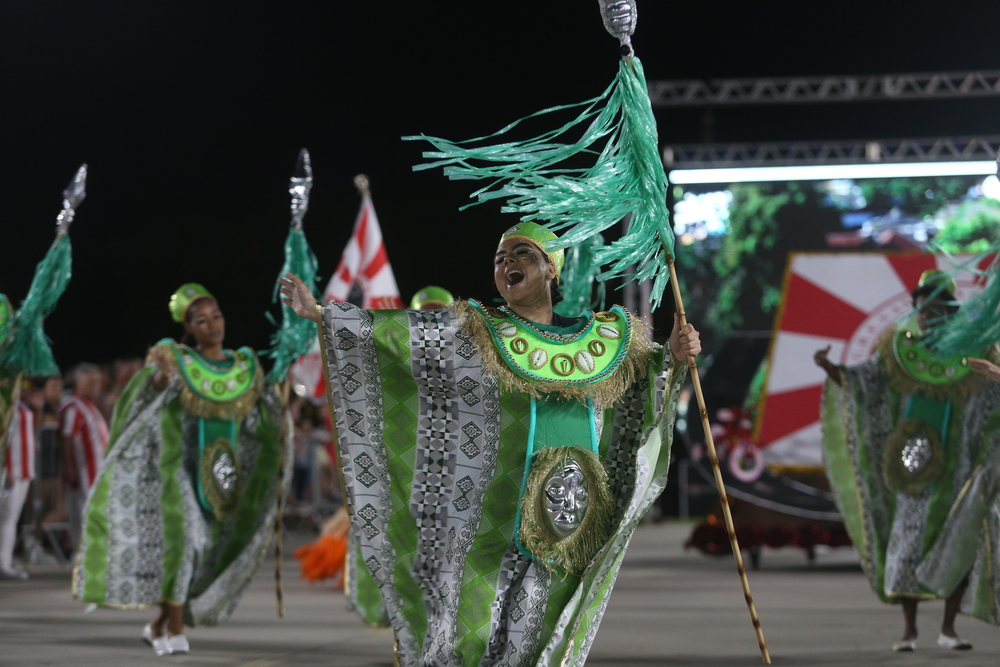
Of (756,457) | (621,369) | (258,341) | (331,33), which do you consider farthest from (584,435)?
(258,341)

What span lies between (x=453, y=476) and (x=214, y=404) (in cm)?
241

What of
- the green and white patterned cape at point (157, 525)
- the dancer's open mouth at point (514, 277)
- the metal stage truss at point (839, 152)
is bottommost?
the green and white patterned cape at point (157, 525)

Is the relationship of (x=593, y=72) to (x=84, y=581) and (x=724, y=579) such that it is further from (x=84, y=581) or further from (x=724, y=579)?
(x=84, y=581)

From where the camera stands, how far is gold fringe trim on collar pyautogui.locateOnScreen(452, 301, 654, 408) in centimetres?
361

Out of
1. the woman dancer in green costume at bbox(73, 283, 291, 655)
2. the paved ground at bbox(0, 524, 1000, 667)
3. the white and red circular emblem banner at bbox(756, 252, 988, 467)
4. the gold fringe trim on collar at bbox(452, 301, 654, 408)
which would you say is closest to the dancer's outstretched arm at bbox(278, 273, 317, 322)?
the gold fringe trim on collar at bbox(452, 301, 654, 408)

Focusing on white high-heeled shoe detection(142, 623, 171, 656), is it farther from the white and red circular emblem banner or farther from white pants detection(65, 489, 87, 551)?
the white and red circular emblem banner

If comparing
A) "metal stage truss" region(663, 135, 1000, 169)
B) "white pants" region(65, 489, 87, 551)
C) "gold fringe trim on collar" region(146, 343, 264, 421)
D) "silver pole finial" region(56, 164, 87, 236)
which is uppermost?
"metal stage truss" region(663, 135, 1000, 169)

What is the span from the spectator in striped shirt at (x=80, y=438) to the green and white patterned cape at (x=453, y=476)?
629 centimetres

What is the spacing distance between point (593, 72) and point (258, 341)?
5.95 metres

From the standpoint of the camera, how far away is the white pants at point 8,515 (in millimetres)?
9016

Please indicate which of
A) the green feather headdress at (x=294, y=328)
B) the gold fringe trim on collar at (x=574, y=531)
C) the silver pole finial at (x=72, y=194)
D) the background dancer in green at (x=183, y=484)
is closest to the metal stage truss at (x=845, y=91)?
the green feather headdress at (x=294, y=328)

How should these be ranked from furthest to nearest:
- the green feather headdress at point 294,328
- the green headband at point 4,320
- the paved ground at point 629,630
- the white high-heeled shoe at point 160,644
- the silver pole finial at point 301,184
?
1. the green headband at point 4,320
2. the green feather headdress at point 294,328
3. the silver pole finial at point 301,184
4. the white high-heeled shoe at point 160,644
5. the paved ground at point 629,630

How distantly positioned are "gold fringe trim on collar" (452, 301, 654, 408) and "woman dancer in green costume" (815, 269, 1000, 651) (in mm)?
2042

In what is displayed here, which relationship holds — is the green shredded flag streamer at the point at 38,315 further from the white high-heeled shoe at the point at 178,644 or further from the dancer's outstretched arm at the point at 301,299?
the dancer's outstretched arm at the point at 301,299
